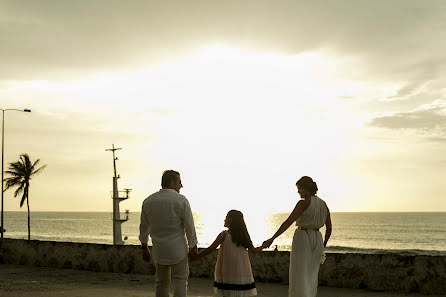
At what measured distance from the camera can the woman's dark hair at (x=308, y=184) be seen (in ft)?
23.1

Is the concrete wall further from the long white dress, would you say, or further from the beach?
the long white dress

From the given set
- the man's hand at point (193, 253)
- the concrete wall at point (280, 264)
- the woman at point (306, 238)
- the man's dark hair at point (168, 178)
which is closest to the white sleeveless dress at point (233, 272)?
the woman at point (306, 238)

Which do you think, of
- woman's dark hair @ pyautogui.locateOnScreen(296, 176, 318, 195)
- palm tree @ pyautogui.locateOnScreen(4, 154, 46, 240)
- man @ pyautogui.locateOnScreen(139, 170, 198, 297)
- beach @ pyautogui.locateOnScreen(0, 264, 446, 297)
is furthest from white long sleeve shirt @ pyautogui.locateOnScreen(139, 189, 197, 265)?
palm tree @ pyautogui.locateOnScreen(4, 154, 46, 240)

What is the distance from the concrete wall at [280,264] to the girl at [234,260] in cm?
425

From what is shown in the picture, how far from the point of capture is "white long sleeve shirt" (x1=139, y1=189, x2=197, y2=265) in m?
6.09

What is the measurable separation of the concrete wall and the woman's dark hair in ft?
12.6

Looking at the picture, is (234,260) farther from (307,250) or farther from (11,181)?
(11,181)

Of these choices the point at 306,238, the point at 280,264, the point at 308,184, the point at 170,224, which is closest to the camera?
the point at 170,224

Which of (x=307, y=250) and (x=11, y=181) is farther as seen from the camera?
(x=11, y=181)

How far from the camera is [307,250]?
719 centimetres

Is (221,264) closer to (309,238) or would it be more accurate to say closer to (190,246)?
(190,246)

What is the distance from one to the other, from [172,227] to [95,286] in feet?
16.8

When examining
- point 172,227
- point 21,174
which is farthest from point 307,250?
point 21,174

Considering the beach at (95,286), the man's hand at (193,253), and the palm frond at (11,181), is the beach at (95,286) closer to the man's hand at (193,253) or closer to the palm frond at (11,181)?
the man's hand at (193,253)
